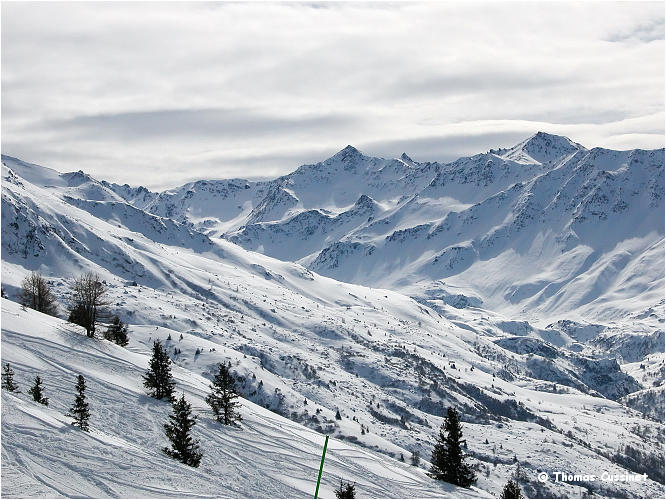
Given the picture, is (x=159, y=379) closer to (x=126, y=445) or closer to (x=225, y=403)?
(x=225, y=403)

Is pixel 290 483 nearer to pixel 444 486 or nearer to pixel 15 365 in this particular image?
pixel 444 486

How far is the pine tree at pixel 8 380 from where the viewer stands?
152ft

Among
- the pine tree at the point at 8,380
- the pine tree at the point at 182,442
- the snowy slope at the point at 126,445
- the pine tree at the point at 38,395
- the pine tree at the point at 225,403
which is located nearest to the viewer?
the snowy slope at the point at 126,445

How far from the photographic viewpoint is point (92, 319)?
2707 inches

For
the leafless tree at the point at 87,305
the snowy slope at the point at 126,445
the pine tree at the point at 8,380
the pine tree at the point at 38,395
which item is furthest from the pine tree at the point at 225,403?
the leafless tree at the point at 87,305

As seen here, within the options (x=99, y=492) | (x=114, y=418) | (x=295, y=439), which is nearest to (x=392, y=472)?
(x=295, y=439)

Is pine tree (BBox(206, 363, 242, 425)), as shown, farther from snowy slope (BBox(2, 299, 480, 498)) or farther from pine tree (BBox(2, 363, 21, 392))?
pine tree (BBox(2, 363, 21, 392))

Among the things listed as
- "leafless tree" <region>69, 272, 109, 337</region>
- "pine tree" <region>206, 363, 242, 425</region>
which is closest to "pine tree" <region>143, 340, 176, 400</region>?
"pine tree" <region>206, 363, 242, 425</region>

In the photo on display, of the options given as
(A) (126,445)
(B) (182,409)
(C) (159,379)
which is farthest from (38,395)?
(C) (159,379)

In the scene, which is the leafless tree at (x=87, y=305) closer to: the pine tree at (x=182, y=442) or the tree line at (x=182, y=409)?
the tree line at (x=182, y=409)

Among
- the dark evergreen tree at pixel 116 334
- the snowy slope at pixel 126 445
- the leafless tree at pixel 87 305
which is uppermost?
the leafless tree at pixel 87 305

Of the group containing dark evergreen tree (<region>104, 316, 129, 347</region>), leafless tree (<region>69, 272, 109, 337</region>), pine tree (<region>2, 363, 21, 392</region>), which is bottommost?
pine tree (<region>2, 363, 21, 392</region>)

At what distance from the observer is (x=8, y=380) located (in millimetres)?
46688

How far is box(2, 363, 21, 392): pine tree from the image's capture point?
152ft
